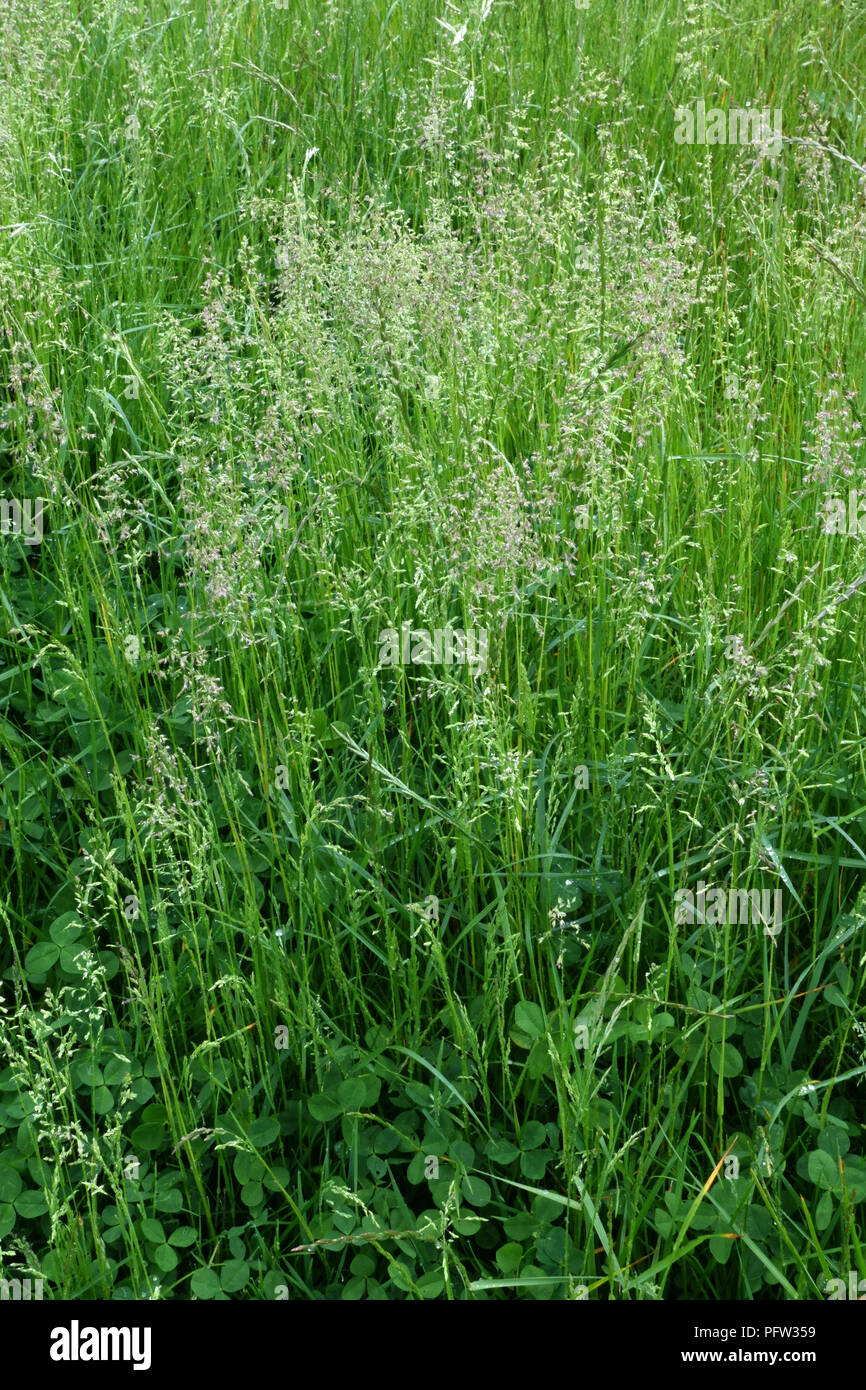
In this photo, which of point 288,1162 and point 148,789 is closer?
point 288,1162

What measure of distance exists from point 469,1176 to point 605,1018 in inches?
12.6

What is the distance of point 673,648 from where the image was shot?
2.41 metres

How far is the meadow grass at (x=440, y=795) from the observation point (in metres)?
1.73

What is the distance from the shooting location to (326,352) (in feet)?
8.00

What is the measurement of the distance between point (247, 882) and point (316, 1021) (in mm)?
248

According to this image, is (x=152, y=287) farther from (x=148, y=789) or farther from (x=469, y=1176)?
(x=469, y=1176)

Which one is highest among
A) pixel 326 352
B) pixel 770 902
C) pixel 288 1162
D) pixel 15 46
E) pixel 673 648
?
pixel 15 46

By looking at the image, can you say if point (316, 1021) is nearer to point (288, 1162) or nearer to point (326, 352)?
point (288, 1162)

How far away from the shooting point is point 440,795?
1.98 meters

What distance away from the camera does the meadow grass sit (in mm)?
1732

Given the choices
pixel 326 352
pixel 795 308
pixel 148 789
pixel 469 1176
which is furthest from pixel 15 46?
pixel 469 1176

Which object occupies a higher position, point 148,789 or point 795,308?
point 795,308
